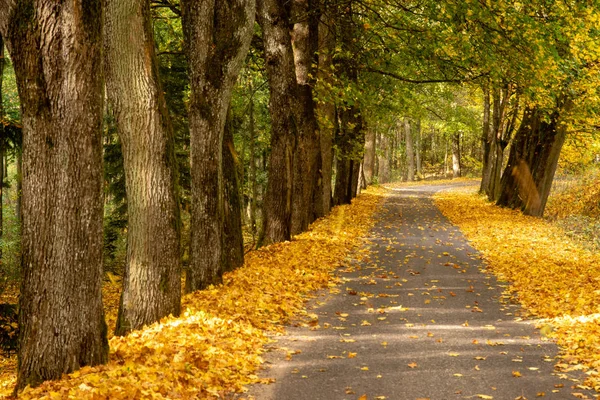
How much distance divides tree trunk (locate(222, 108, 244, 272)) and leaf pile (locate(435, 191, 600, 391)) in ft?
18.9

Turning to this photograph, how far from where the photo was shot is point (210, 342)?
28.1ft

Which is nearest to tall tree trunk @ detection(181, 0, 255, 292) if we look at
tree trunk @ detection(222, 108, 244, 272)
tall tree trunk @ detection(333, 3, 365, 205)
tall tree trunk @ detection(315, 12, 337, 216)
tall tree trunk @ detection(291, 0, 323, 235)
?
tree trunk @ detection(222, 108, 244, 272)

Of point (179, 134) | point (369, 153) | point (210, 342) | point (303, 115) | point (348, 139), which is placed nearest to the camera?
point (210, 342)

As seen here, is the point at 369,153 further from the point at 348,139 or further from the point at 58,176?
the point at 58,176

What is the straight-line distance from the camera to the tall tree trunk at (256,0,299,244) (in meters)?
17.3

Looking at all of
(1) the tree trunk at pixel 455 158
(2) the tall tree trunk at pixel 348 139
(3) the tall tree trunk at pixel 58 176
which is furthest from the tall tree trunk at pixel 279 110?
(1) the tree trunk at pixel 455 158

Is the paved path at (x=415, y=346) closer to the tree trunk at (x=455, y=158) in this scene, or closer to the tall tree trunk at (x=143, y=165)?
the tall tree trunk at (x=143, y=165)

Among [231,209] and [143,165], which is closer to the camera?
[143,165]

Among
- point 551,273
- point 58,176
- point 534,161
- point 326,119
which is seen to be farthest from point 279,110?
point 534,161

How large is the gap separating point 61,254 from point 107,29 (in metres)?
3.95

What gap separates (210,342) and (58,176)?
3148 millimetres

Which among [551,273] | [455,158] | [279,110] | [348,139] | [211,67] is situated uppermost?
[211,67]

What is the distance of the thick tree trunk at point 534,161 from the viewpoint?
87.2 ft

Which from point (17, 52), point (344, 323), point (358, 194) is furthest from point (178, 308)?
point (358, 194)
